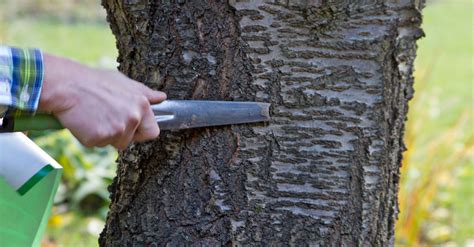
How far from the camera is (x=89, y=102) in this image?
4.23 ft

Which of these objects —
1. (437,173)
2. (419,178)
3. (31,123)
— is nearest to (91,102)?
(31,123)

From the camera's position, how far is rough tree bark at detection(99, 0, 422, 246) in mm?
1545

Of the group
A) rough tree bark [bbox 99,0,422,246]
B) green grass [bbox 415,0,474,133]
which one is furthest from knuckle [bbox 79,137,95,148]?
green grass [bbox 415,0,474,133]

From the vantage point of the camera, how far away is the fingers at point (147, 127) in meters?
1.36

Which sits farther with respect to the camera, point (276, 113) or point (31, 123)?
point (276, 113)

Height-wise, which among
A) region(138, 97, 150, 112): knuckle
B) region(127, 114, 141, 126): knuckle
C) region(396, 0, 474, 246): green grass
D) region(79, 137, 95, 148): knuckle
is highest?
region(396, 0, 474, 246): green grass

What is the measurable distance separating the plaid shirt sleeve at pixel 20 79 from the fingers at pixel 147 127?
0.63 ft

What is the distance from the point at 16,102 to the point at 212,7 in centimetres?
47

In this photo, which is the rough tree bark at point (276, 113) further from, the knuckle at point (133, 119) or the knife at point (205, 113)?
the knuckle at point (133, 119)

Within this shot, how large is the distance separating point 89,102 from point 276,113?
0.42m

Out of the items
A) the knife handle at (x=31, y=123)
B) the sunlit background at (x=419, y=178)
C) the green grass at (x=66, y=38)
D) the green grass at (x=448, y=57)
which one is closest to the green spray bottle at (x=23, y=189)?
the knife handle at (x=31, y=123)

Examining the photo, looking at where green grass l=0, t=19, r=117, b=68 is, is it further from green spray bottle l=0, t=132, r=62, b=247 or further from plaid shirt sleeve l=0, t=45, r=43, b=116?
plaid shirt sleeve l=0, t=45, r=43, b=116

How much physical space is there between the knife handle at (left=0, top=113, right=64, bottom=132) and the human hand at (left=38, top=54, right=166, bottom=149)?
0.02 meters

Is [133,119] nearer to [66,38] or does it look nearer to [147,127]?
[147,127]
